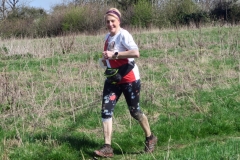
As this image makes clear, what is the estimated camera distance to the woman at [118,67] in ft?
14.5

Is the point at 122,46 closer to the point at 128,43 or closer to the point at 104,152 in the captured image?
the point at 128,43

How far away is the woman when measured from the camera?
4430 millimetres

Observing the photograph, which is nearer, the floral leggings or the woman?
the woman

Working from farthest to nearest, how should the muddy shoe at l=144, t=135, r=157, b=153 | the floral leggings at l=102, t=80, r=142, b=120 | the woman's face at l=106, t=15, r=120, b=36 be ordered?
1. the muddy shoe at l=144, t=135, r=157, b=153
2. the floral leggings at l=102, t=80, r=142, b=120
3. the woman's face at l=106, t=15, r=120, b=36

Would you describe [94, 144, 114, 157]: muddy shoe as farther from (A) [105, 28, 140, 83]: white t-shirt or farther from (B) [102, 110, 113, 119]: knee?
(A) [105, 28, 140, 83]: white t-shirt

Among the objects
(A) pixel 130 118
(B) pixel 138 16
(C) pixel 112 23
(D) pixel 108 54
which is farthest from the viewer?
(B) pixel 138 16

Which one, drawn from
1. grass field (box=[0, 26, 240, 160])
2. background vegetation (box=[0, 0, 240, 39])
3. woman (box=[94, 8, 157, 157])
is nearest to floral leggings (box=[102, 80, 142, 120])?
woman (box=[94, 8, 157, 157])

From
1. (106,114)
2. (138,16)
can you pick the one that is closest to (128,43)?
(106,114)

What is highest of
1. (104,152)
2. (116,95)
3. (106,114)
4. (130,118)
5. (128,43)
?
(128,43)

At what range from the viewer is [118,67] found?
4.59 m

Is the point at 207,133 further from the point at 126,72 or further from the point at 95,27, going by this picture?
the point at 95,27

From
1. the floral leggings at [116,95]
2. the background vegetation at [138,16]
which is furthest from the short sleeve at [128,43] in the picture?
the background vegetation at [138,16]

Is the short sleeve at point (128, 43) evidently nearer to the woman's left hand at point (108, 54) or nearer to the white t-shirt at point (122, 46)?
the white t-shirt at point (122, 46)

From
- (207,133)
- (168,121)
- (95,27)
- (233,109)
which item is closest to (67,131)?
(168,121)
